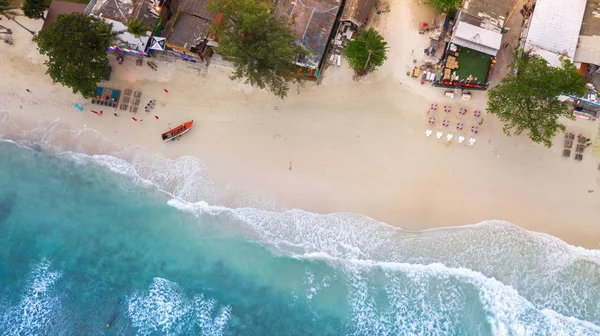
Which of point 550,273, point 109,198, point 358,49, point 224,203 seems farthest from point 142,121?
point 550,273

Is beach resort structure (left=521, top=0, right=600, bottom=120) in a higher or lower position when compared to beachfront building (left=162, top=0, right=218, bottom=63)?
higher

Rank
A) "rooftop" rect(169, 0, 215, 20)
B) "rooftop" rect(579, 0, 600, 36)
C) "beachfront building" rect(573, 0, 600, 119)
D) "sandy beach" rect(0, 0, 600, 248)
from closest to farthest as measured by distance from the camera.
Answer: "beachfront building" rect(573, 0, 600, 119), "rooftop" rect(579, 0, 600, 36), "sandy beach" rect(0, 0, 600, 248), "rooftop" rect(169, 0, 215, 20)

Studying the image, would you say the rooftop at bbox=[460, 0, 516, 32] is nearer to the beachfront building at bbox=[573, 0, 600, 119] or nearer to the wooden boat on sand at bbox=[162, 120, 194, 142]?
the beachfront building at bbox=[573, 0, 600, 119]

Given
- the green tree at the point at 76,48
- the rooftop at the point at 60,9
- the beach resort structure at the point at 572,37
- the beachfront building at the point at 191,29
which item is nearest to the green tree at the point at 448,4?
the beach resort structure at the point at 572,37

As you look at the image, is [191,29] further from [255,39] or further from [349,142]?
[349,142]

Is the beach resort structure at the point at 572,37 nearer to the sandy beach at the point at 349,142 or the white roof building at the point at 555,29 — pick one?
the white roof building at the point at 555,29

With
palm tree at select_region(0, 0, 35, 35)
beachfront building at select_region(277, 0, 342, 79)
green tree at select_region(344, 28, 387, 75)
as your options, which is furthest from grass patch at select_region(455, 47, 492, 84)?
palm tree at select_region(0, 0, 35, 35)
